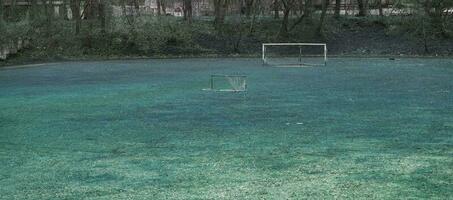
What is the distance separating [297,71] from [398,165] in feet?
41.9

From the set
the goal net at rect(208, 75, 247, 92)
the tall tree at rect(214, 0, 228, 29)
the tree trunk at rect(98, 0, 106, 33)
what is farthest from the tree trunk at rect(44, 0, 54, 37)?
the goal net at rect(208, 75, 247, 92)

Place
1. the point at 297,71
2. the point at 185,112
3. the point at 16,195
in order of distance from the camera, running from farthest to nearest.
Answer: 1. the point at 297,71
2. the point at 185,112
3. the point at 16,195

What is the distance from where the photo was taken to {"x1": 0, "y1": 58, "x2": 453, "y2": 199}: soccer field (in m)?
5.76

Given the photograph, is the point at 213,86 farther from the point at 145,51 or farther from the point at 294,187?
the point at 145,51

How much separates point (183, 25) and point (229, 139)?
73.1 ft

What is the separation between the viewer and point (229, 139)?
8.20m

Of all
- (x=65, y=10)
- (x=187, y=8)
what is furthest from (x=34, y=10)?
(x=187, y=8)

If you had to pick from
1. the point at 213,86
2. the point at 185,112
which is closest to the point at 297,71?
the point at 213,86

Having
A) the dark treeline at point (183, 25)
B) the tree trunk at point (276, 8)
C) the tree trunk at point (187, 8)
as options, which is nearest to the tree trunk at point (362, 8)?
the dark treeline at point (183, 25)

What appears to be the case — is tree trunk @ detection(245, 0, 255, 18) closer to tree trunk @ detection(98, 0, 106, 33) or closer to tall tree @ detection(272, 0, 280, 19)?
tall tree @ detection(272, 0, 280, 19)

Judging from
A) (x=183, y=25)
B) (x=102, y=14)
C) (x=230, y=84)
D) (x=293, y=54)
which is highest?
(x=102, y=14)

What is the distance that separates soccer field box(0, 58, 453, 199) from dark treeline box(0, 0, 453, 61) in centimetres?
1200

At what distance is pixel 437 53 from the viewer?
2731 cm

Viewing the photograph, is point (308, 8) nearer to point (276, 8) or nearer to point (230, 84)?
point (276, 8)
